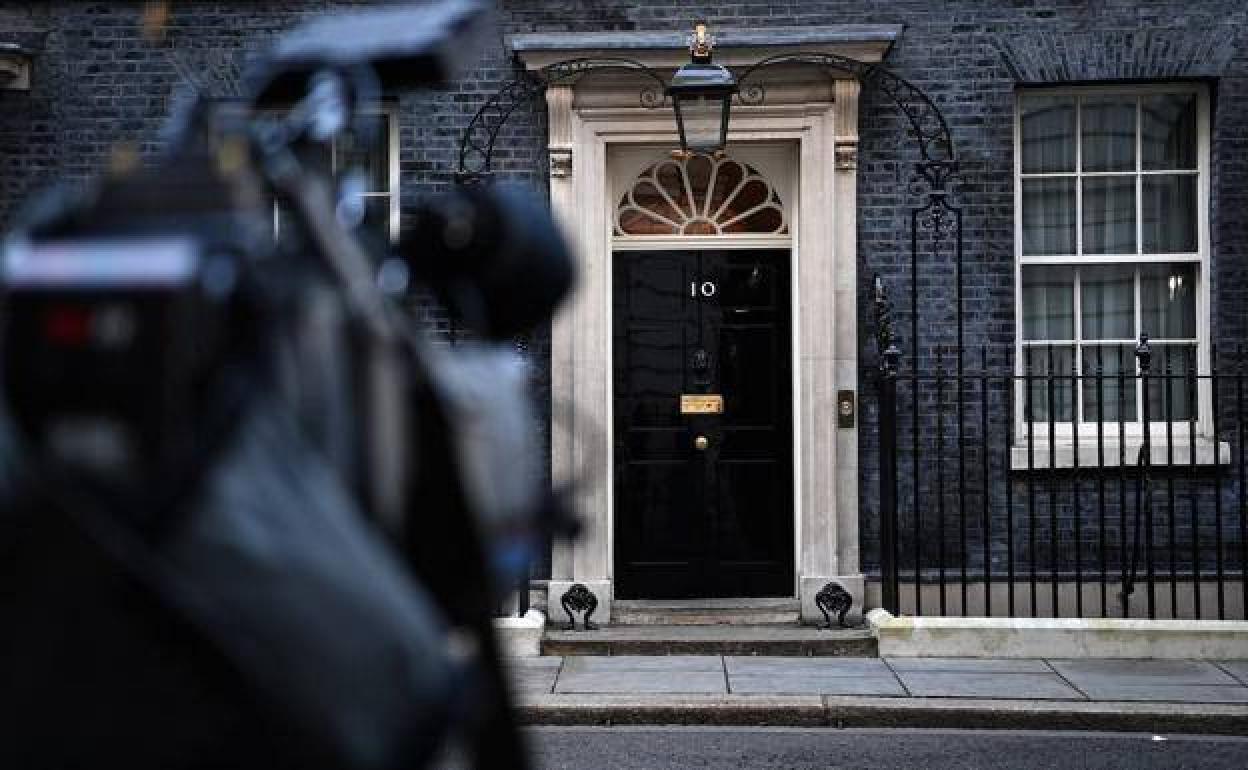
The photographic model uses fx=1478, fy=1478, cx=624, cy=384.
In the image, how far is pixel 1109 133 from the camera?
32.6 ft

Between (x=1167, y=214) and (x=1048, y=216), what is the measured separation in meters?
0.80

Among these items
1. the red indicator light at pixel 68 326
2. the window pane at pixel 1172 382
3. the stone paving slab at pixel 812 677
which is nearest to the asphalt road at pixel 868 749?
the stone paving slab at pixel 812 677

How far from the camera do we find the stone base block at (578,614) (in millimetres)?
9469

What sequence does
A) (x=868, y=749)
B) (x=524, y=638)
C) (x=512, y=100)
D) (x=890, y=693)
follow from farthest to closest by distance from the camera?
(x=512, y=100) < (x=524, y=638) < (x=890, y=693) < (x=868, y=749)

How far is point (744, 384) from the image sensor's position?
9.96 meters

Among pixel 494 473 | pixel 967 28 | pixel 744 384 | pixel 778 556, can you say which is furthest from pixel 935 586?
pixel 494 473

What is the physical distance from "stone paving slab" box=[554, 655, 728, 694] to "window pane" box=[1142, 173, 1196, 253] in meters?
4.17

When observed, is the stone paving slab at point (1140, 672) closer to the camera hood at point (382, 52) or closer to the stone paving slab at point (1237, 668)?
the stone paving slab at point (1237, 668)

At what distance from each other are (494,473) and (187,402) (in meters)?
0.36

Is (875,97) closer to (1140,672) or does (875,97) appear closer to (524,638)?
(1140,672)

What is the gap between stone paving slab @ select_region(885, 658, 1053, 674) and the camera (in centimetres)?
815

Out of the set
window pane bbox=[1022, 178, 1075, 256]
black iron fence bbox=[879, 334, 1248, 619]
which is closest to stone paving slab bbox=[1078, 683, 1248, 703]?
black iron fence bbox=[879, 334, 1248, 619]

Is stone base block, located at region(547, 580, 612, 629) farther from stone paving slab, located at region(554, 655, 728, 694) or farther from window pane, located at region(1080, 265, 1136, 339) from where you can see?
window pane, located at region(1080, 265, 1136, 339)

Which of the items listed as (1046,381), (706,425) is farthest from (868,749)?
(1046,381)
